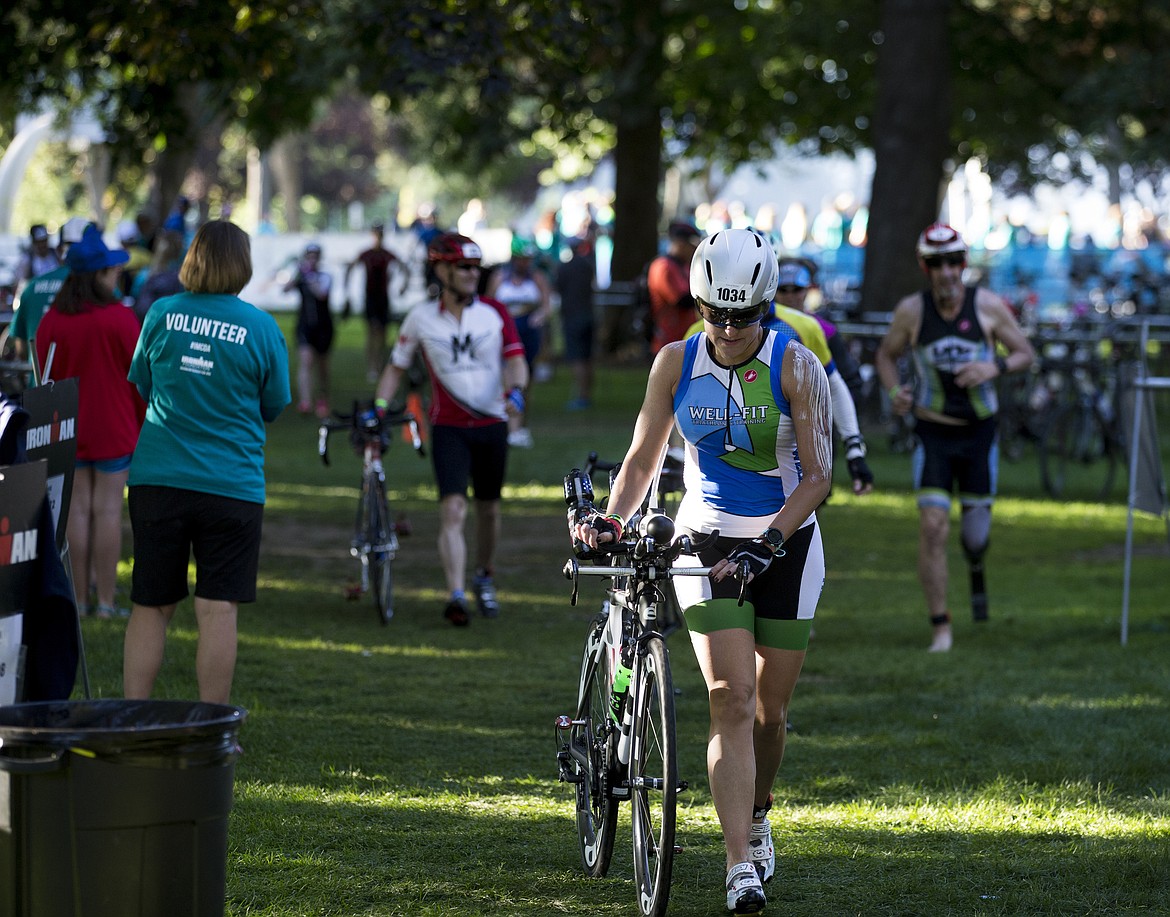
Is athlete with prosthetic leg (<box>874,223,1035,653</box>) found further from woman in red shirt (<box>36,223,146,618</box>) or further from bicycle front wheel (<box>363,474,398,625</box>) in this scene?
woman in red shirt (<box>36,223,146,618</box>)

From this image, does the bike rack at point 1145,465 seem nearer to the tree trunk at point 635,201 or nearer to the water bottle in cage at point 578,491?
the water bottle in cage at point 578,491

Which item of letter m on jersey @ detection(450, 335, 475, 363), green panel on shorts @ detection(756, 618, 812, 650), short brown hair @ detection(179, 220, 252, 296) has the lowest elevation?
green panel on shorts @ detection(756, 618, 812, 650)

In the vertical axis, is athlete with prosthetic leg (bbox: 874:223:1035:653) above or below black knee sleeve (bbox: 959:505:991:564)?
above

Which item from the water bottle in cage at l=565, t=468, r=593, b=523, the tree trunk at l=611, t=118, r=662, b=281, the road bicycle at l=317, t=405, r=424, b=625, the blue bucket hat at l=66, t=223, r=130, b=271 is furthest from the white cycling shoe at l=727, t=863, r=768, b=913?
the tree trunk at l=611, t=118, r=662, b=281

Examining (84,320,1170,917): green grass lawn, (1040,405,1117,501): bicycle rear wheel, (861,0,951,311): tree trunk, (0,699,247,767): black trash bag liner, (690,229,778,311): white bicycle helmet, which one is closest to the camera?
→ (0,699,247,767): black trash bag liner

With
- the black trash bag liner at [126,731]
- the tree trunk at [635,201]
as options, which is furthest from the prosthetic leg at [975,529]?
the tree trunk at [635,201]

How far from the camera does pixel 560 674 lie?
9398 mm

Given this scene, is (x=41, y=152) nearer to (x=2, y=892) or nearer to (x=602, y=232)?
(x=602, y=232)

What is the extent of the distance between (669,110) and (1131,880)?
971 inches

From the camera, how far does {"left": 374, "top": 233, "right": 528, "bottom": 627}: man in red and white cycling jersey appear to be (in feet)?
34.1

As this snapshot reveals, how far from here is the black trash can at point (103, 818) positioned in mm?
3951

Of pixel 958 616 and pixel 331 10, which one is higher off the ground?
pixel 331 10

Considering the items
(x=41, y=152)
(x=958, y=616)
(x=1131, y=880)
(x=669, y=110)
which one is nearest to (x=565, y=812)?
(x=1131, y=880)

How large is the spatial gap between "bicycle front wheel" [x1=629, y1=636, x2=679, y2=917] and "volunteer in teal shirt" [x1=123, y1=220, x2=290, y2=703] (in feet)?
6.58
